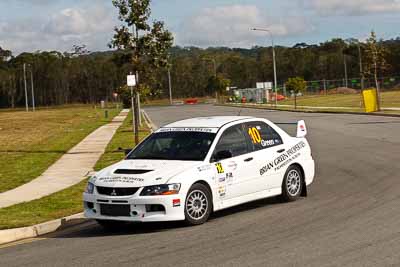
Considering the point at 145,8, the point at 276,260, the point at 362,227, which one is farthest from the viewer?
the point at 145,8

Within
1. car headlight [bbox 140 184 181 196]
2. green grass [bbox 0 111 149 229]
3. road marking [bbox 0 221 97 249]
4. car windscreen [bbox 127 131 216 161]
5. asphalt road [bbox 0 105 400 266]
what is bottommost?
road marking [bbox 0 221 97 249]

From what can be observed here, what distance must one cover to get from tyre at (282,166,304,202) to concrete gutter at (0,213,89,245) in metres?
3.12

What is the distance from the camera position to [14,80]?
143 metres

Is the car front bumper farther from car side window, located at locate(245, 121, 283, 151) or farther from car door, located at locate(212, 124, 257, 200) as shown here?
car side window, located at locate(245, 121, 283, 151)

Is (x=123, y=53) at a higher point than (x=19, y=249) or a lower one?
higher

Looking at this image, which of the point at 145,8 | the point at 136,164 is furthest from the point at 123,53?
the point at 136,164

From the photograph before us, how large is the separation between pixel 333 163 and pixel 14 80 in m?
132

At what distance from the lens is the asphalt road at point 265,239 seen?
7.75 m

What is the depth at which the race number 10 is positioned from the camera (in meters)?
11.5

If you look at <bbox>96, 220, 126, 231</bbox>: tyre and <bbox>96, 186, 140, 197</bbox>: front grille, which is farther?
<bbox>96, 220, 126, 231</bbox>: tyre

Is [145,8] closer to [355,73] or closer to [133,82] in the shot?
[133,82]

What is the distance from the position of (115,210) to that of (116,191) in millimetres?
246

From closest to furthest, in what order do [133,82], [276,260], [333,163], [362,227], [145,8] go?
1. [276,260]
2. [362,227]
3. [333,163]
4. [133,82]
5. [145,8]

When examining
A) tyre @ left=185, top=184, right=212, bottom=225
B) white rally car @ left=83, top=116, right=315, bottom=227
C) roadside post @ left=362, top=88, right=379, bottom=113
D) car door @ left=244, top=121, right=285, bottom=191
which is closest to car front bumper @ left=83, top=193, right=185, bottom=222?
white rally car @ left=83, top=116, right=315, bottom=227
